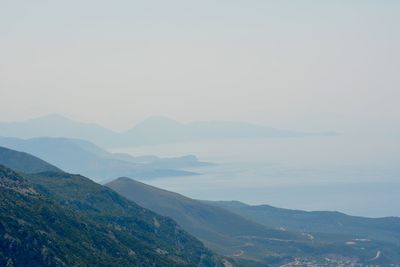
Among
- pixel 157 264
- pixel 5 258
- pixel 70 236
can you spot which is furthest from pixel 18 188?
pixel 5 258

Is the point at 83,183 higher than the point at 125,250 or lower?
higher

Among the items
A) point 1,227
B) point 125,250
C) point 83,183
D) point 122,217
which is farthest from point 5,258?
point 83,183

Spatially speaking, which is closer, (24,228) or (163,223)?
(24,228)

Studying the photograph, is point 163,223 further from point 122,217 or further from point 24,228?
point 24,228

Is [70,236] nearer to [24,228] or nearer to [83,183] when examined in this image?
[24,228]

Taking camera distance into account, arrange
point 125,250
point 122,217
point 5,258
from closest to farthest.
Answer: point 5,258 → point 125,250 → point 122,217

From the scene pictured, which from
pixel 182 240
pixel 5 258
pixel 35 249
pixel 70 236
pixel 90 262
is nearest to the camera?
pixel 5 258
